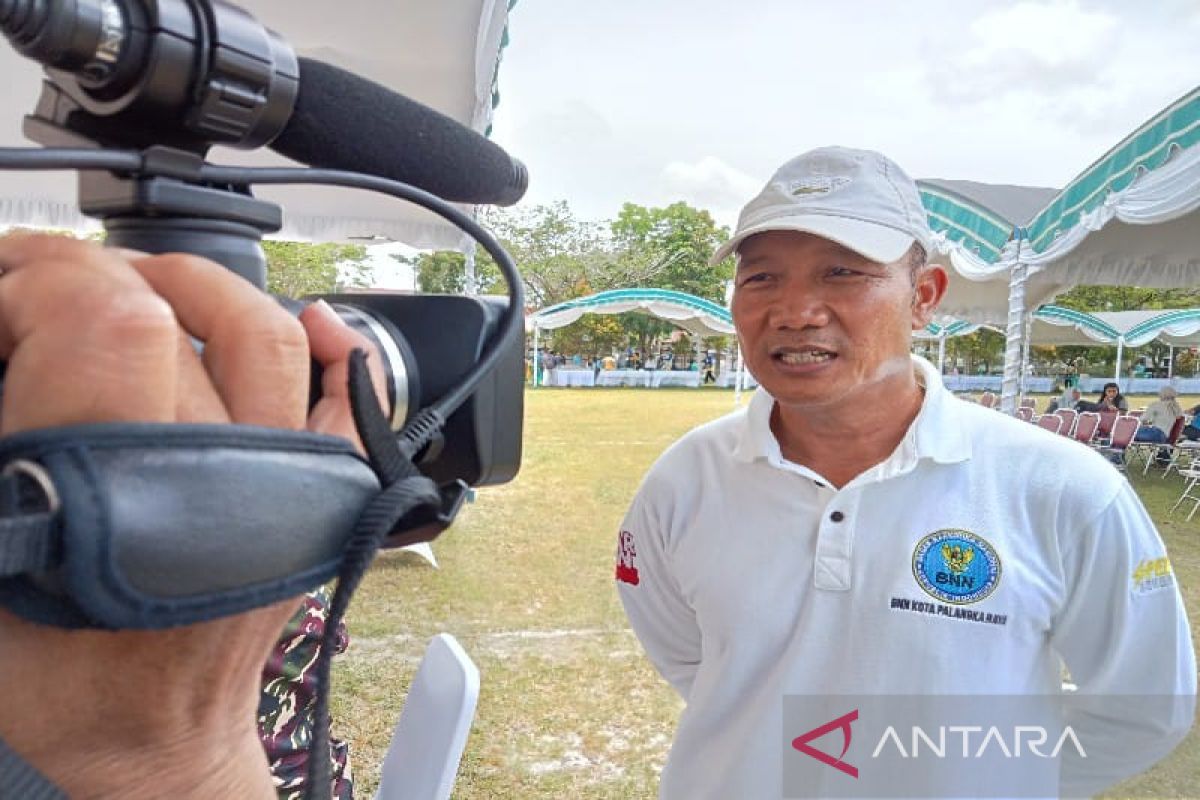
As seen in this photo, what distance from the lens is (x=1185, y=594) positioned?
5375 mm

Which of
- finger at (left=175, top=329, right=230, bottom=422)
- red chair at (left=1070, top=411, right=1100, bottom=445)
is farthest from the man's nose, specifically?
red chair at (left=1070, top=411, right=1100, bottom=445)

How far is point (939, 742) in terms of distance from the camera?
4.20ft

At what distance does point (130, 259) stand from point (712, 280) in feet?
137

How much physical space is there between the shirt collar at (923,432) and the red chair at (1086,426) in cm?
1057

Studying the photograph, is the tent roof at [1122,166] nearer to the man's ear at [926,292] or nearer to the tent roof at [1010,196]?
the man's ear at [926,292]

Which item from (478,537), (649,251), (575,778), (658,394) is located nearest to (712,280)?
(649,251)

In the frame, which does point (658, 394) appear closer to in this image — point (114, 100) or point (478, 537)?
point (478, 537)

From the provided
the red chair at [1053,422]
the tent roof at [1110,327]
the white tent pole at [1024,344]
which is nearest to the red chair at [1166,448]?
the red chair at [1053,422]

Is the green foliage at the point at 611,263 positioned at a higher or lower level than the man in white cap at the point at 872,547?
higher

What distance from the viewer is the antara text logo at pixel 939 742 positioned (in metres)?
1.29

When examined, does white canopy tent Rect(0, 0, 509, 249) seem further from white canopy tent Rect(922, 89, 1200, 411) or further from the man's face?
white canopy tent Rect(922, 89, 1200, 411)

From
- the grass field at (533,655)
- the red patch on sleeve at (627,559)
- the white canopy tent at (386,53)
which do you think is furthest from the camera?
the grass field at (533,655)

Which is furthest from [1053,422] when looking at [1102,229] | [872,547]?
[872,547]

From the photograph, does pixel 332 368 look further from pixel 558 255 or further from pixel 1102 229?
pixel 558 255
